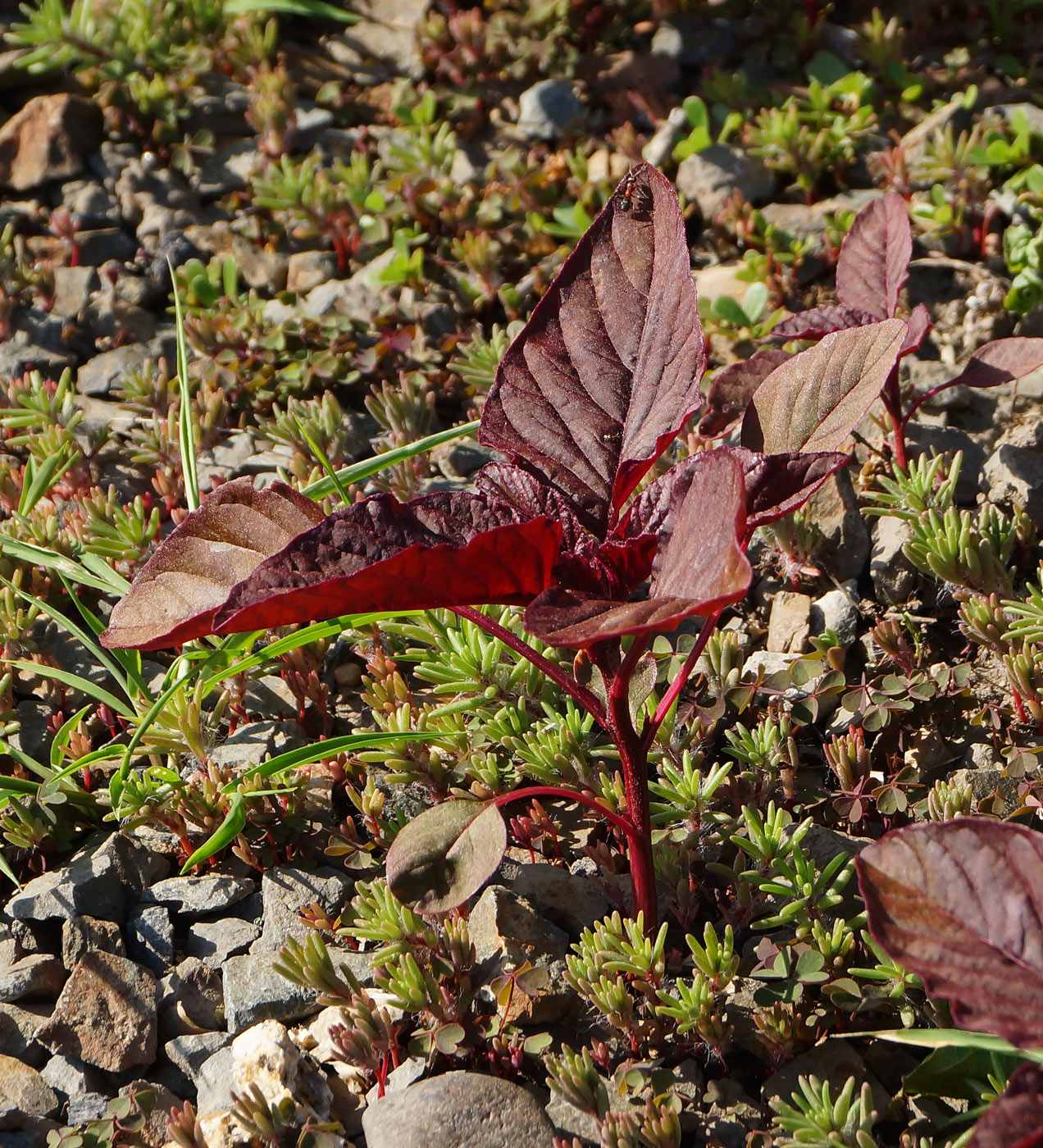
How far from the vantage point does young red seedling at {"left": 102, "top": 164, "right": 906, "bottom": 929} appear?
175 centimetres

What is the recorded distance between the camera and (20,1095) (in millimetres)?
2377

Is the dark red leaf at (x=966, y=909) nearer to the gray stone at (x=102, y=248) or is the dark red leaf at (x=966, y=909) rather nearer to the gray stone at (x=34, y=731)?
the gray stone at (x=34, y=731)

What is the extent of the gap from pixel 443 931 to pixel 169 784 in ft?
2.72

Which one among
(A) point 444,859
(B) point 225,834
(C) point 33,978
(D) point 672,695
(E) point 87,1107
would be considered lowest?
(E) point 87,1107

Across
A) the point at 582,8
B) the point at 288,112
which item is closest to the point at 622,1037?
the point at 288,112

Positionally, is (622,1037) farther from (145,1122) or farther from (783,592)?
(783,592)

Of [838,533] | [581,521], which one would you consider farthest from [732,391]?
[581,521]

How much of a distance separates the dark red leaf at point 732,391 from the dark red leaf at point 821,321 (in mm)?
185

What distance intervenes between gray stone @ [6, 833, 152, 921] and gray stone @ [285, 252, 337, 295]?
243cm

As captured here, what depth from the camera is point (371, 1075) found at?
238cm

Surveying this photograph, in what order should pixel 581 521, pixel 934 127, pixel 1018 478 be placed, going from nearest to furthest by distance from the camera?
pixel 581 521, pixel 1018 478, pixel 934 127

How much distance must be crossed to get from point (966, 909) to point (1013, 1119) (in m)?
0.32

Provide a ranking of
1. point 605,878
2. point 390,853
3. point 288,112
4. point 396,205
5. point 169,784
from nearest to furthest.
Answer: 1. point 390,853
2. point 605,878
3. point 169,784
4. point 396,205
5. point 288,112

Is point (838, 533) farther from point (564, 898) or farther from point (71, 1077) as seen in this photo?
point (71, 1077)
